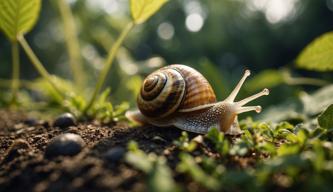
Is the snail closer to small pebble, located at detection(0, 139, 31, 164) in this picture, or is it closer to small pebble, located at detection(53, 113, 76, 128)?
small pebble, located at detection(53, 113, 76, 128)

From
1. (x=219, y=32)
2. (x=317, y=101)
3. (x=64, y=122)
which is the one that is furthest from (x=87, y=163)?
(x=219, y=32)

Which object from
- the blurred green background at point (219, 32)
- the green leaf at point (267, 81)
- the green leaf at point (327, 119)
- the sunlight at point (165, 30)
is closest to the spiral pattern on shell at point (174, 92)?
the green leaf at point (327, 119)

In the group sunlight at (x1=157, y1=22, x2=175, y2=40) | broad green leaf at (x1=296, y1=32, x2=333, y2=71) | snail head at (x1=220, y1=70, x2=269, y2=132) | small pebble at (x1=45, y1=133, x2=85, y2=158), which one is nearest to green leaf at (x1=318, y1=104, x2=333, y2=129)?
snail head at (x1=220, y1=70, x2=269, y2=132)

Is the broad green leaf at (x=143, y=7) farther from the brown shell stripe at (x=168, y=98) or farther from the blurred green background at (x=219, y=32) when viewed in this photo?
the blurred green background at (x=219, y=32)

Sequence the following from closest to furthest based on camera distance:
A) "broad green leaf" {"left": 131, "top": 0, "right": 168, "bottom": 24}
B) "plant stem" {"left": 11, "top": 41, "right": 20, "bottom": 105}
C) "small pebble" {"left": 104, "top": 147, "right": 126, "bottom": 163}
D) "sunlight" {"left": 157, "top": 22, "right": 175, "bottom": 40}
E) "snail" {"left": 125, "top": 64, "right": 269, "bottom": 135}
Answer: "small pebble" {"left": 104, "top": 147, "right": 126, "bottom": 163} → "snail" {"left": 125, "top": 64, "right": 269, "bottom": 135} → "broad green leaf" {"left": 131, "top": 0, "right": 168, "bottom": 24} → "plant stem" {"left": 11, "top": 41, "right": 20, "bottom": 105} → "sunlight" {"left": 157, "top": 22, "right": 175, "bottom": 40}

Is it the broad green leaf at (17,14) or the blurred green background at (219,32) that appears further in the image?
the blurred green background at (219,32)

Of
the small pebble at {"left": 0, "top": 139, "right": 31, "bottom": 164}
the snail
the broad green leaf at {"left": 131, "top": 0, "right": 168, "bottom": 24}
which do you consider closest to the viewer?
the small pebble at {"left": 0, "top": 139, "right": 31, "bottom": 164}
